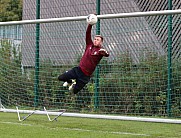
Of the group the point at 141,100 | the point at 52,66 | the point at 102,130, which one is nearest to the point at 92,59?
the point at 102,130

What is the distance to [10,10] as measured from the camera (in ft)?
139

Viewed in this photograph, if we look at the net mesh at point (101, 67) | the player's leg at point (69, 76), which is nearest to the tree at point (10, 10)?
the net mesh at point (101, 67)

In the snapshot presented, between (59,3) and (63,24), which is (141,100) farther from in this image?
(59,3)

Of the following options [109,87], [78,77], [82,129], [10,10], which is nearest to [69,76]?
[78,77]

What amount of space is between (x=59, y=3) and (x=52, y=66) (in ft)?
20.9

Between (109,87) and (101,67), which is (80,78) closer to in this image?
(109,87)

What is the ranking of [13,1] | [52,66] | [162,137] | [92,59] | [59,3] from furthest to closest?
[13,1] → [59,3] → [52,66] → [92,59] → [162,137]

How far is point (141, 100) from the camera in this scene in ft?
42.6

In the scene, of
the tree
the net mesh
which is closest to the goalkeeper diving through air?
the net mesh

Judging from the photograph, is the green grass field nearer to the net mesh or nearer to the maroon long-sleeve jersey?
the net mesh

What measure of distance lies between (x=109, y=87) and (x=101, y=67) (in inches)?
25.8

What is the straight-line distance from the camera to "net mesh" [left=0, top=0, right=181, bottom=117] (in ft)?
42.1

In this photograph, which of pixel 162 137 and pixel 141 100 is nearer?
pixel 162 137

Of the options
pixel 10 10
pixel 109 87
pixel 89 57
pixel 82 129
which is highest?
pixel 10 10
